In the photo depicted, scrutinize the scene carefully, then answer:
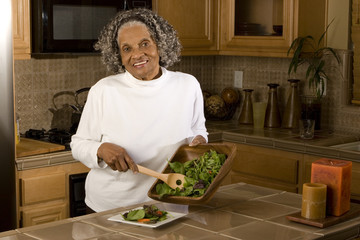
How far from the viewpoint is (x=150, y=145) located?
8.11 ft

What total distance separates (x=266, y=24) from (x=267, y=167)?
95 cm

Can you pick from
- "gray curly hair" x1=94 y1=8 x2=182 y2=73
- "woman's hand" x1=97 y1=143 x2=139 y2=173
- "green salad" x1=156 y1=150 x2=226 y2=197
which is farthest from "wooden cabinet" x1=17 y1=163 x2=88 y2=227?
"green salad" x1=156 y1=150 x2=226 y2=197

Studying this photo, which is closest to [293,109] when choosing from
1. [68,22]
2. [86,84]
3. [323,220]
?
[86,84]

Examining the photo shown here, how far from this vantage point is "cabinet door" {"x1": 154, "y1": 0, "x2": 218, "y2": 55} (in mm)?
3977

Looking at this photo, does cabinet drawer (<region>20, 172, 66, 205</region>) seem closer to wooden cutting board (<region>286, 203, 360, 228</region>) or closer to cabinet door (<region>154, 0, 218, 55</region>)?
cabinet door (<region>154, 0, 218, 55</region>)

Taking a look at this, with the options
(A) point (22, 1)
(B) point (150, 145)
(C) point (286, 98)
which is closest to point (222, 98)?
(C) point (286, 98)

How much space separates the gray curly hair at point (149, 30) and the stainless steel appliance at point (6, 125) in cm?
62

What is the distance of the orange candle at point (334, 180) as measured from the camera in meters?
1.94

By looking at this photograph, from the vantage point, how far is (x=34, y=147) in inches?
130

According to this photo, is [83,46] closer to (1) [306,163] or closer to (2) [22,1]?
(2) [22,1]

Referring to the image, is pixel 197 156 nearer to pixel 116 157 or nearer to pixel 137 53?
pixel 116 157

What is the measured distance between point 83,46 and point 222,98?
128cm

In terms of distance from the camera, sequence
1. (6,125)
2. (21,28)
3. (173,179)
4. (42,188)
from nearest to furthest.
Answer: (173,179) < (6,125) < (42,188) < (21,28)

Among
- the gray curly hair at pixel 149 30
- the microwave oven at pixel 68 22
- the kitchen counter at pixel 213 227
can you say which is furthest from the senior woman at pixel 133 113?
the microwave oven at pixel 68 22
